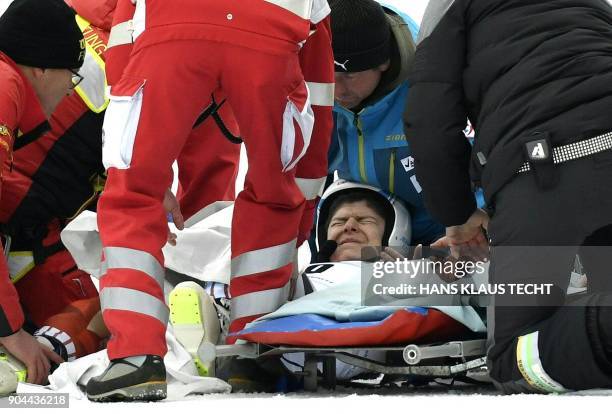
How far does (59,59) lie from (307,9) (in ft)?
2.92

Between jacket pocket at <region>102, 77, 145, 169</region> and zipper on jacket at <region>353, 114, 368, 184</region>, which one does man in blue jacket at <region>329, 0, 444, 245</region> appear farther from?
jacket pocket at <region>102, 77, 145, 169</region>

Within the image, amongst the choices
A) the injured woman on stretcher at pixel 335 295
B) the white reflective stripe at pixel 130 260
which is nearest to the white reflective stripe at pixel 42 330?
the injured woman on stretcher at pixel 335 295

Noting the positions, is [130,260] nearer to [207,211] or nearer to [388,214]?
[207,211]

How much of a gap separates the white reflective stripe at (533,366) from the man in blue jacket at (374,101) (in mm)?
1088

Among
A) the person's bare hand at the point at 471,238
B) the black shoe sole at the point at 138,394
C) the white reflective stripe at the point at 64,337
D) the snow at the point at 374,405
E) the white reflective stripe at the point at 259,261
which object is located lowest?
the snow at the point at 374,405

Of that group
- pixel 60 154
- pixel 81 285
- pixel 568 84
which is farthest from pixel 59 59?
pixel 568 84

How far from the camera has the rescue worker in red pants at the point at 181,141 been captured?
290cm

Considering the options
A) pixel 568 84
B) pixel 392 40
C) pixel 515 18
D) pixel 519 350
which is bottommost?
pixel 519 350

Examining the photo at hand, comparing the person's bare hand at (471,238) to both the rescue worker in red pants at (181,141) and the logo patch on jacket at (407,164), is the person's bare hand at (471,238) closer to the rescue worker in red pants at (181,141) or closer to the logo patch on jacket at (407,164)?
the rescue worker in red pants at (181,141)

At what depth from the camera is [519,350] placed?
9.00 feet

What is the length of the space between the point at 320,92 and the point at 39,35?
865mm

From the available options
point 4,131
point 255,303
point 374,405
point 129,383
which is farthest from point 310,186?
point 374,405

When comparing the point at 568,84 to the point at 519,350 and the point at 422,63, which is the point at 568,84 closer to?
the point at 422,63

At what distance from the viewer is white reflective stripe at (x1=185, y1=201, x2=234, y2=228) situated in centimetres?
398
